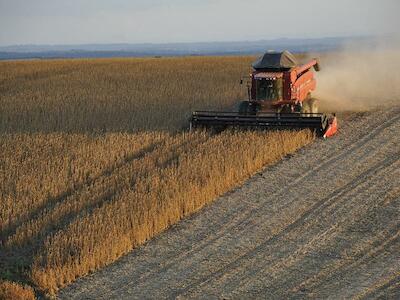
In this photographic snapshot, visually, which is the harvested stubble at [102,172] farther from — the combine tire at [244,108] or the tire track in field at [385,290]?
the tire track in field at [385,290]

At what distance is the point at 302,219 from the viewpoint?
29.2 feet

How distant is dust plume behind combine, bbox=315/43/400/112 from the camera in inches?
758

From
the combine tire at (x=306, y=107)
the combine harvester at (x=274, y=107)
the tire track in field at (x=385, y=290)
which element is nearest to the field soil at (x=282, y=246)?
the tire track in field at (x=385, y=290)

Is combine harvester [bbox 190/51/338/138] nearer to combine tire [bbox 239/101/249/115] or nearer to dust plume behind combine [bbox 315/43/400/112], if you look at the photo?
combine tire [bbox 239/101/249/115]

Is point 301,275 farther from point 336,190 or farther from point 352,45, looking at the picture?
point 352,45

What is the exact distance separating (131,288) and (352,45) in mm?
28329

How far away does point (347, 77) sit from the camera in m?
24.0

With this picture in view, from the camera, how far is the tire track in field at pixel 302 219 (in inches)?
278

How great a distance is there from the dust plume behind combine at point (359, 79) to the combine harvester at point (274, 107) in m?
3.19

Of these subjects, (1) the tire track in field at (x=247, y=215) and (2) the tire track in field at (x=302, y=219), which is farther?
(1) the tire track in field at (x=247, y=215)

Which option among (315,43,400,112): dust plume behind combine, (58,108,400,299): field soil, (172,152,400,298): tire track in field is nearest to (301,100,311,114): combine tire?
(315,43,400,112): dust plume behind combine

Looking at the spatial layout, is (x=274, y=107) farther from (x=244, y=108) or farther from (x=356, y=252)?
(x=356, y=252)

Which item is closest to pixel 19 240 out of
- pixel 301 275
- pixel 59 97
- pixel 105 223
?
pixel 105 223

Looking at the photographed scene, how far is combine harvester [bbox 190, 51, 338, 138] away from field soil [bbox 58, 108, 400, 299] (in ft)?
8.58
